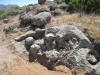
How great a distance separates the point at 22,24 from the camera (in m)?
10.2

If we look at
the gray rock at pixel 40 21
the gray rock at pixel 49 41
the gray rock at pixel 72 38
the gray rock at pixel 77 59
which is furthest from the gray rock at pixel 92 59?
the gray rock at pixel 40 21

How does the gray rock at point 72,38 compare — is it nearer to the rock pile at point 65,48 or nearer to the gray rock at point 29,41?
the rock pile at point 65,48

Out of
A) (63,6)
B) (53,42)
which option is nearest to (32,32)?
(53,42)

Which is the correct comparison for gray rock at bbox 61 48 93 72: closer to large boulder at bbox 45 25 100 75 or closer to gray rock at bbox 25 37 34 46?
large boulder at bbox 45 25 100 75

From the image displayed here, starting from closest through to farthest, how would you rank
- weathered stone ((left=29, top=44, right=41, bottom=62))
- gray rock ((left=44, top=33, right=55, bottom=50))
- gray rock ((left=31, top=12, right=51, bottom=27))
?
1. weathered stone ((left=29, top=44, right=41, bottom=62))
2. gray rock ((left=44, top=33, right=55, bottom=50))
3. gray rock ((left=31, top=12, right=51, bottom=27))

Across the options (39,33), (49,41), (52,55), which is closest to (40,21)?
(39,33)

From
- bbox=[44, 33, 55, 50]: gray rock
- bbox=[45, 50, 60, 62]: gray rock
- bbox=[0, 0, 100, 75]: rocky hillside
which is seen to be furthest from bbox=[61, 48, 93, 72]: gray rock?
bbox=[44, 33, 55, 50]: gray rock

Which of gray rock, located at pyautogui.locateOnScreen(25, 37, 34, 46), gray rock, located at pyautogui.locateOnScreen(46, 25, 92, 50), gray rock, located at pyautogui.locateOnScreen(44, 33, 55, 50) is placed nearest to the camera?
gray rock, located at pyautogui.locateOnScreen(46, 25, 92, 50)

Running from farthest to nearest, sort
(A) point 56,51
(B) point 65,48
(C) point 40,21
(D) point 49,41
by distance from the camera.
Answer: (C) point 40,21
(D) point 49,41
(B) point 65,48
(A) point 56,51

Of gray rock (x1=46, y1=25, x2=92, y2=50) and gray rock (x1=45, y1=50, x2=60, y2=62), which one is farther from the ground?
gray rock (x1=46, y1=25, x2=92, y2=50)

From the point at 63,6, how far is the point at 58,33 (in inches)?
242

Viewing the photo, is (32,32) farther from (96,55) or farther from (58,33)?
(96,55)

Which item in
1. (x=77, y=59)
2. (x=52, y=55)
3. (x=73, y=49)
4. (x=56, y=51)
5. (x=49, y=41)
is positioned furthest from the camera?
(x=49, y=41)

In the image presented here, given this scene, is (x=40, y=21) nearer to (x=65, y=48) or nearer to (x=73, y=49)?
(x=65, y=48)
